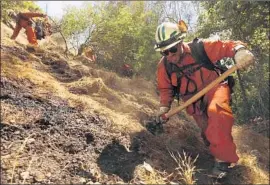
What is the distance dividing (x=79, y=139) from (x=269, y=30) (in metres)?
6.53

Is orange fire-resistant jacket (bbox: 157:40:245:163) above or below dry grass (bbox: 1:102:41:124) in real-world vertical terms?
above

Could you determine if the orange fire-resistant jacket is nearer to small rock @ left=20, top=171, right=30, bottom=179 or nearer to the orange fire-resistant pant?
the orange fire-resistant pant

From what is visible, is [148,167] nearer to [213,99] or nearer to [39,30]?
[213,99]

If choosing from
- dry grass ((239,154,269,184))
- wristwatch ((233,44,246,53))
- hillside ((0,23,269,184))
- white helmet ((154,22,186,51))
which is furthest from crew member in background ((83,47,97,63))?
dry grass ((239,154,269,184))

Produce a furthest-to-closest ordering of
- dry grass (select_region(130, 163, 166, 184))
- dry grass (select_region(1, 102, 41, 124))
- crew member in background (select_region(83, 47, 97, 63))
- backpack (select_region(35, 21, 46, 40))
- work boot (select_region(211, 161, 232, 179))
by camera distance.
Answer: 1. backpack (select_region(35, 21, 46, 40))
2. crew member in background (select_region(83, 47, 97, 63))
3. work boot (select_region(211, 161, 232, 179))
4. dry grass (select_region(1, 102, 41, 124))
5. dry grass (select_region(130, 163, 166, 184))

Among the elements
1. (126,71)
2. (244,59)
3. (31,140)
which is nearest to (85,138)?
(31,140)

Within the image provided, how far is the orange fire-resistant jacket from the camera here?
4.29 metres

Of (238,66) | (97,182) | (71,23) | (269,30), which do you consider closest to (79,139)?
(97,182)

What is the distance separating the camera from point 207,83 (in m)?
5.04

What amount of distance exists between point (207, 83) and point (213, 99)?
1.47ft

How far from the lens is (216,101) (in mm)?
4574

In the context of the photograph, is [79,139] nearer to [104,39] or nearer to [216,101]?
[216,101]

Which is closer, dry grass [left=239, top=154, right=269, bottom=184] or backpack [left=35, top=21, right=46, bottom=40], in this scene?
dry grass [left=239, top=154, right=269, bottom=184]

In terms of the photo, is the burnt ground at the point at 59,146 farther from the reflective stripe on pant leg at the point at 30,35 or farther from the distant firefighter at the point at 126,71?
the reflective stripe on pant leg at the point at 30,35
